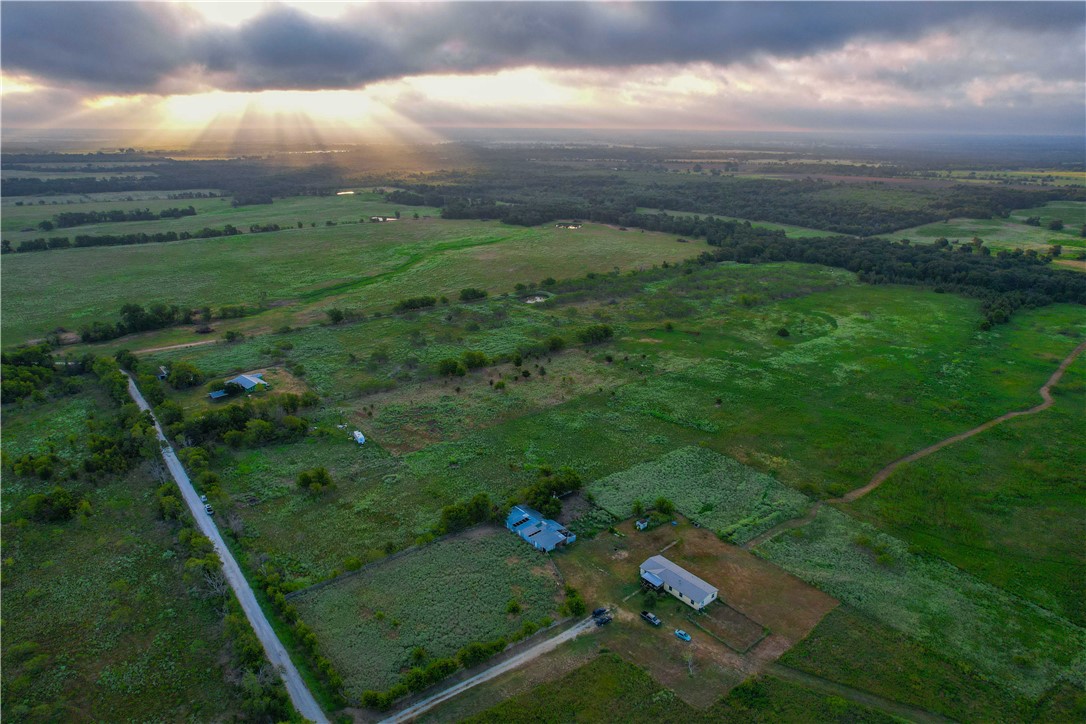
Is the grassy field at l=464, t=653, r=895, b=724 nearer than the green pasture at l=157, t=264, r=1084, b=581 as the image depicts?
Yes

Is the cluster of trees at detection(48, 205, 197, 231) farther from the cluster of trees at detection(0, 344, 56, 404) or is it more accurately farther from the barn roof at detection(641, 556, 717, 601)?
the barn roof at detection(641, 556, 717, 601)

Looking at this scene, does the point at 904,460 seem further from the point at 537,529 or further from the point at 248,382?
the point at 248,382

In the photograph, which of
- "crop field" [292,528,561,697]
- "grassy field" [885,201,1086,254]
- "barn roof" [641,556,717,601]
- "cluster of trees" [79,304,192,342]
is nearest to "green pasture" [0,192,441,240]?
"cluster of trees" [79,304,192,342]

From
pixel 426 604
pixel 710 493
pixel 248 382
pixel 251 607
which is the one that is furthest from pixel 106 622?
pixel 710 493

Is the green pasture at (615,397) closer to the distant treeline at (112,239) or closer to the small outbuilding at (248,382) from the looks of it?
the small outbuilding at (248,382)

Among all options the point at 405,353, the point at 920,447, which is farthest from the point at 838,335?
the point at 405,353
